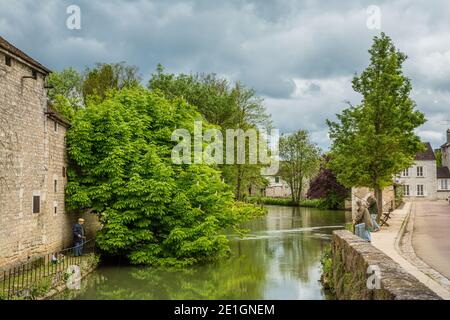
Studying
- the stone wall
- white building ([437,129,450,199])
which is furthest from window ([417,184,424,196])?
the stone wall

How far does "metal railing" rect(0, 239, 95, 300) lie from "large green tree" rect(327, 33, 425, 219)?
15579 mm

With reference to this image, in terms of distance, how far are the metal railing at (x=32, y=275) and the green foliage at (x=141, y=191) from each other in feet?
7.27

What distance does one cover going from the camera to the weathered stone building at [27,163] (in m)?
14.7

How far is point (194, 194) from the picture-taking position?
20406 millimetres

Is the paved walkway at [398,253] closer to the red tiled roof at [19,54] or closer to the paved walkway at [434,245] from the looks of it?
the paved walkway at [434,245]

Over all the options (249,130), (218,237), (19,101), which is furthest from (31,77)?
(249,130)

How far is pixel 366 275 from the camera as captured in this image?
29.2 ft

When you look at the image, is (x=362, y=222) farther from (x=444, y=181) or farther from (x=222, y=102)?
(x=444, y=181)

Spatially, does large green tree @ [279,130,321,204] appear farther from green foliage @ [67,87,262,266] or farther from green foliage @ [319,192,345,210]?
green foliage @ [67,87,262,266]

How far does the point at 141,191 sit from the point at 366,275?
11.8m
